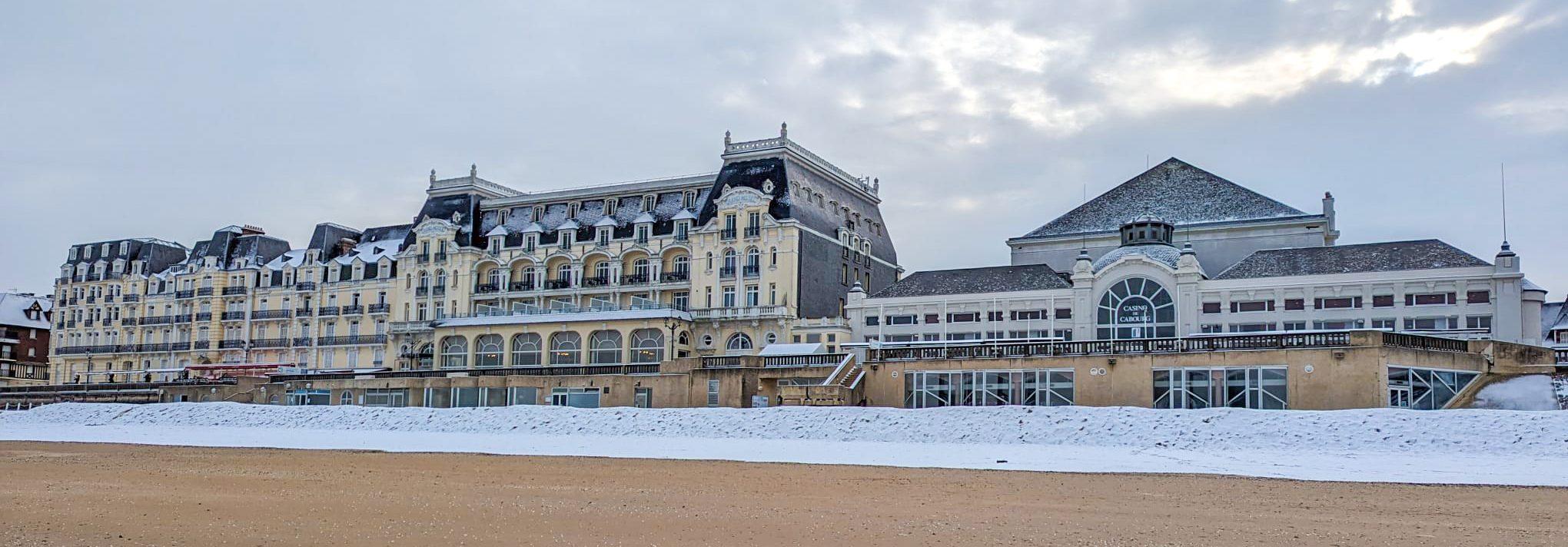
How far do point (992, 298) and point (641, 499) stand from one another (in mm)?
41763

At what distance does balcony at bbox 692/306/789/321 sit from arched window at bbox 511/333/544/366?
8.89 m

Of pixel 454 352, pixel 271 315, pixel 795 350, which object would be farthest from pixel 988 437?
pixel 271 315

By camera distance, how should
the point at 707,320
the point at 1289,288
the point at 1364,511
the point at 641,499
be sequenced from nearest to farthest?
the point at 1364,511, the point at 641,499, the point at 1289,288, the point at 707,320

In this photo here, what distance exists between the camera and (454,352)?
2985 inches

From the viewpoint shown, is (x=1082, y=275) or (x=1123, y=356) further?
(x=1082, y=275)

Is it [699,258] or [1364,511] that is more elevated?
[699,258]

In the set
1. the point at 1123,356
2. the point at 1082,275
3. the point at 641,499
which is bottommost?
the point at 641,499

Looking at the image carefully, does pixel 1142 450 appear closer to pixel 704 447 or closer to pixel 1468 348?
pixel 704 447

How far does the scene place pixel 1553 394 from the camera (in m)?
39.7

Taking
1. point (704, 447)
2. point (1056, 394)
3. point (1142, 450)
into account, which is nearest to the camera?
point (1142, 450)

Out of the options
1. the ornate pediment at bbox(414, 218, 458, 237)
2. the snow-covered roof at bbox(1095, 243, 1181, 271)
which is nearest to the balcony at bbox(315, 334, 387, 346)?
the ornate pediment at bbox(414, 218, 458, 237)

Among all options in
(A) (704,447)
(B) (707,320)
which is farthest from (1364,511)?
(B) (707,320)

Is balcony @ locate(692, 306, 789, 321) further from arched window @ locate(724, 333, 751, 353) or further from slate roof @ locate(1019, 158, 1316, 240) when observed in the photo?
slate roof @ locate(1019, 158, 1316, 240)

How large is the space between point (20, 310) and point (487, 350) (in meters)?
56.7
